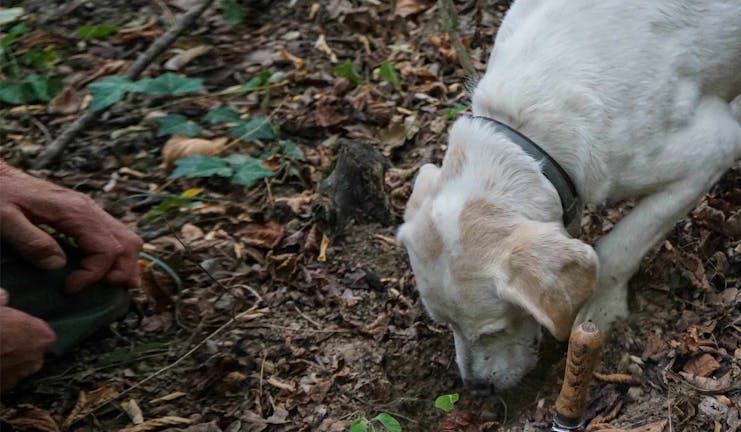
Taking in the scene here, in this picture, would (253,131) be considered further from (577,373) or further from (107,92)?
(577,373)

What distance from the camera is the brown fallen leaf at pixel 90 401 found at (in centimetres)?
330

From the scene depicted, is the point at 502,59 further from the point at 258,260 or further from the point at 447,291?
the point at 258,260

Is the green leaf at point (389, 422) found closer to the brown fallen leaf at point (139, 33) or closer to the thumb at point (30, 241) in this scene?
the thumb at point (30, 241)

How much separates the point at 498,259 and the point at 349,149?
1.40 meters

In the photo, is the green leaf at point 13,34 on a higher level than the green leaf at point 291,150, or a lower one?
higher

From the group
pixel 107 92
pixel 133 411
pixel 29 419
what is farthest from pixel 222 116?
pixel 29 419

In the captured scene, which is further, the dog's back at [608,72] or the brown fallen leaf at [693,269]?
the brown fallen leaf at [693,269]

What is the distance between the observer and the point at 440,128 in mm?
4715

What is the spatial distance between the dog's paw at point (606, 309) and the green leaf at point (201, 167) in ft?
6.15

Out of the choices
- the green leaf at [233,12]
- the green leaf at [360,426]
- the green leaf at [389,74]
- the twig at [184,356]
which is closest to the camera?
the green leaf at [360,426]

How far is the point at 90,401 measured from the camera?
11.0ft

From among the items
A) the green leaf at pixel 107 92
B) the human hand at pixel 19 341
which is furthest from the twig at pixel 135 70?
the human hand at pixel 19 341

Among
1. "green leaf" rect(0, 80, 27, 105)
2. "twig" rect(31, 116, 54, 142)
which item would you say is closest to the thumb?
"twig" rect(31, 116, 54, 142)

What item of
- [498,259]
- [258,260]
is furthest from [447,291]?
[258,260]
